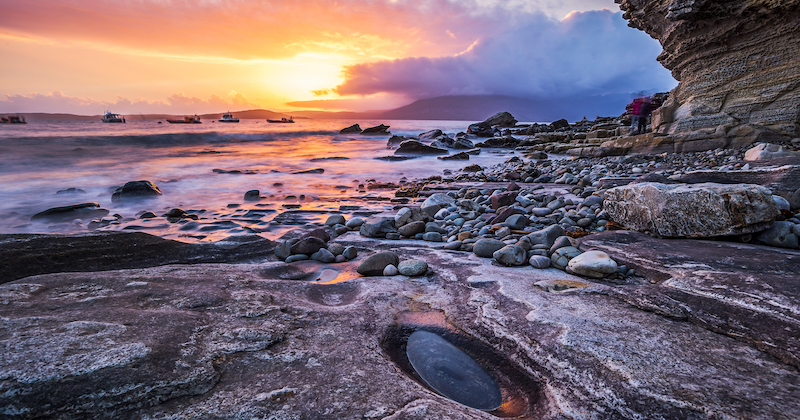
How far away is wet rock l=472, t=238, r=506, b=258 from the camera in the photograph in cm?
354

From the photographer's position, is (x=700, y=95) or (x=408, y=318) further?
(x=700, y=95)

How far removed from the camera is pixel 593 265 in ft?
9.16

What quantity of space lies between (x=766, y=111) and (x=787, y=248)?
972 centimetres

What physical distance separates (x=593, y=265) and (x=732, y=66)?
36.9ft

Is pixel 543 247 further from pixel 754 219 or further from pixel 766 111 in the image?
pixel 766 111

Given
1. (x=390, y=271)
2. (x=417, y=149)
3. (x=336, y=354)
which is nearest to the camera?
(x=336, y=354)

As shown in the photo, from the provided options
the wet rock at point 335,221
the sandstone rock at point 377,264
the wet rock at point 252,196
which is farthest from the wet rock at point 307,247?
the wet rock at point 252,196

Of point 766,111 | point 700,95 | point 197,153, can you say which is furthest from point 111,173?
point 766,111

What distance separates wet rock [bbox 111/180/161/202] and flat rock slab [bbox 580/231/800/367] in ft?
30.9

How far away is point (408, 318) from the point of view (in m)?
2.39

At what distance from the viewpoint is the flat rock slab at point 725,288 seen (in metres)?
1.83

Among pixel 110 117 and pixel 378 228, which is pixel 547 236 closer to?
pixel 378 228

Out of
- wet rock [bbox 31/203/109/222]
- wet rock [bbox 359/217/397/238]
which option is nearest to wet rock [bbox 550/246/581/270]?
wet rock [bbox 359/217/397/238]

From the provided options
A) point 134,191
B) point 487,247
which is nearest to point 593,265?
point 487,247
